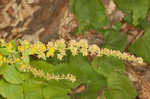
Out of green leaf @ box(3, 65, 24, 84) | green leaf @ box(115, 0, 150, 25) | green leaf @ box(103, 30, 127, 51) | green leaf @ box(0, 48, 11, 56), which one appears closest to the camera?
green leaf @ box(0, 48, 11, 56)

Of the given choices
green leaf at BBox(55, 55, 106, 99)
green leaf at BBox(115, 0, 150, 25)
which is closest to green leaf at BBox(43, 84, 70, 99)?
green leaf at BBox(55, 55, 106, 99)

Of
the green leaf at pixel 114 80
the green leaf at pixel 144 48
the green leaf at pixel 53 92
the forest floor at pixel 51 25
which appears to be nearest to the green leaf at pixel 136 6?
the green leaf at pixel 144 48

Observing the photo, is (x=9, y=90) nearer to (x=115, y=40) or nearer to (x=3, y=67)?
(x=3, y=67)

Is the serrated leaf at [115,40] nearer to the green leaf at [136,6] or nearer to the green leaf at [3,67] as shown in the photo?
the green leaf at [136,6]

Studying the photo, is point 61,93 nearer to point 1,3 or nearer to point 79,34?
point 79,34

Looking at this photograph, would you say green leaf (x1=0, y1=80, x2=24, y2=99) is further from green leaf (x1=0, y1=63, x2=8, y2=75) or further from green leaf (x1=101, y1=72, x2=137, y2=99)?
green leaf (x1=101, y1=72, x2=137, y2=99)

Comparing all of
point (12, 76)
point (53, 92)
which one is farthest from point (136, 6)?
point (12, 76)
